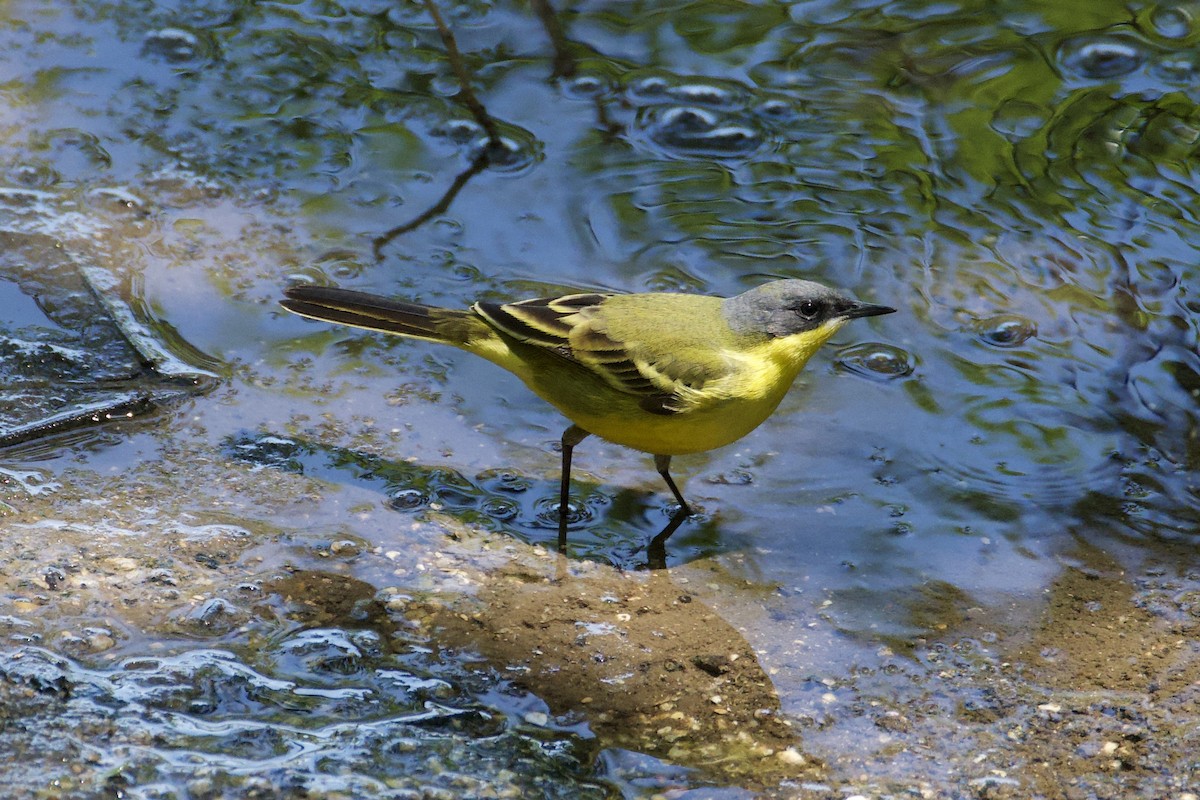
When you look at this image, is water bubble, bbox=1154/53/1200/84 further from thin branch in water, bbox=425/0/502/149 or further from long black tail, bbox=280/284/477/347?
long black tail, bbox=280/284/477/347

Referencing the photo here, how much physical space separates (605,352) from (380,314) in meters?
1.19

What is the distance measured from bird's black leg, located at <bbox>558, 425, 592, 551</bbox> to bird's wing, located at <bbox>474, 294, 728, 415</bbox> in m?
0.37

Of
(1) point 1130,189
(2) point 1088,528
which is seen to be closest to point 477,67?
(1) point 1130,189

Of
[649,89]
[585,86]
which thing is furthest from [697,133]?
[585,86]

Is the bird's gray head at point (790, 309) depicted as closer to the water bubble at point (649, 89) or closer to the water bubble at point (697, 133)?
the water bubble at point (697, 133)

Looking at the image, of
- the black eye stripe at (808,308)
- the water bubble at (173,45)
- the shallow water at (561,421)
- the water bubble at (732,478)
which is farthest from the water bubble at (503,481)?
the water bubble at (173,45)

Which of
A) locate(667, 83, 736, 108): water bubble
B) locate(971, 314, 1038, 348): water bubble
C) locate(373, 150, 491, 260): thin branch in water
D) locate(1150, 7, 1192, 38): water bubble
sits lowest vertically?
locate(971, 314, 1038, 348): water bubble

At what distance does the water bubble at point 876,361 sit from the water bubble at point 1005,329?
482 mm

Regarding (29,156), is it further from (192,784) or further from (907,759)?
(907,759)

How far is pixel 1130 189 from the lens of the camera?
7480mm

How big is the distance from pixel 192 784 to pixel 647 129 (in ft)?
18.7

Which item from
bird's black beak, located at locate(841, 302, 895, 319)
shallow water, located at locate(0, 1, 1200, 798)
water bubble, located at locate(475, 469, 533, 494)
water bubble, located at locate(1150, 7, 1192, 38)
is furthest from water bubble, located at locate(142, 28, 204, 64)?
water bubble, located at locate(1150, 7, 1192, 38)

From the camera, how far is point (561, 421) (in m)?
6.49

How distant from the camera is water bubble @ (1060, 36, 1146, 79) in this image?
27.3ft
